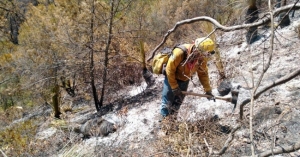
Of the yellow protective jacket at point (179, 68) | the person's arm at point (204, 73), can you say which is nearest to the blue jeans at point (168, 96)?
the yellow protective jacket at point (179, 68)

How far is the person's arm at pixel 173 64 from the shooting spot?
3.47m

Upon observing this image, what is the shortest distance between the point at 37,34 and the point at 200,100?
4.02m

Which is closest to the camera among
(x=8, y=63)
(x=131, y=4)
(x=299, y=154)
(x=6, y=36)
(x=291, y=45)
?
(x=299, y=154)

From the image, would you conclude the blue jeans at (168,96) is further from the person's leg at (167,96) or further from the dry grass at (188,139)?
the dry grass at (188,139)

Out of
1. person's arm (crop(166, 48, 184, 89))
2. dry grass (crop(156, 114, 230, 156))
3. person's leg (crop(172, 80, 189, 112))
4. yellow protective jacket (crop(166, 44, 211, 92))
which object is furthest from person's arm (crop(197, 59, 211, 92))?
dry grass (crop(156, 114, 230, 156))

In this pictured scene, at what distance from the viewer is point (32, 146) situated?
479cm

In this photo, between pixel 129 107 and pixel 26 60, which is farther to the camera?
pixel 26 60

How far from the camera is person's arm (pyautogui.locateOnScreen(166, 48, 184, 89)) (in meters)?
3.47

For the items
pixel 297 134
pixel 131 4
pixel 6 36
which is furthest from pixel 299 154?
pixel 6 36

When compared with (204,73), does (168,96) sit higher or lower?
lower

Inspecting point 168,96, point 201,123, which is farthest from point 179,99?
point 201,123

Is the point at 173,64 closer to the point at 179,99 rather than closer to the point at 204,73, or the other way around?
the point at 204,73

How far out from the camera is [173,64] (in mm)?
3510

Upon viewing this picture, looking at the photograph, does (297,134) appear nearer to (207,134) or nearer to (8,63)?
(207,134)
